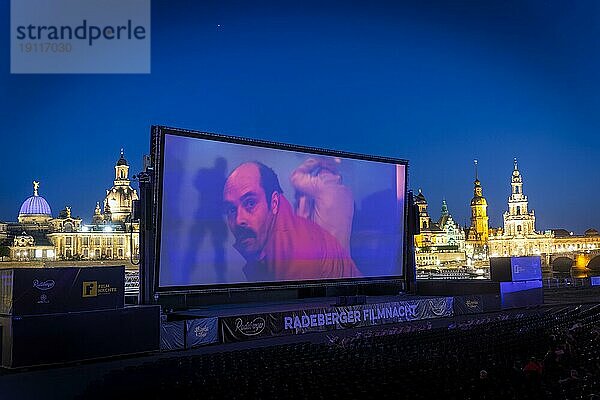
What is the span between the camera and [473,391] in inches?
412

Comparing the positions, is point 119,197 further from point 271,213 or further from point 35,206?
point 271,213

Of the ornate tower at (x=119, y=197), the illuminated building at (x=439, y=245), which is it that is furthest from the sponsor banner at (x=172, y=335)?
the illuminated building at (x=439, y=245)

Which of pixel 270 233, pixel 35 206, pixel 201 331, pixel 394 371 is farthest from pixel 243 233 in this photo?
pixel 35 206

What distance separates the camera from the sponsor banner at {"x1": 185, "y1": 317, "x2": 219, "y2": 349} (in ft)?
74.4

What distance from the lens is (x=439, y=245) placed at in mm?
189500

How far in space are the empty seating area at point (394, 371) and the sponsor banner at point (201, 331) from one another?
504 centimetres

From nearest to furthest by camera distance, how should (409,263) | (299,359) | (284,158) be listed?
(299,359)
(284,158)
(409,263)

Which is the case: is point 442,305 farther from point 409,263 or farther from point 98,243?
point 98,243

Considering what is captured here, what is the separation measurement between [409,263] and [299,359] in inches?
886

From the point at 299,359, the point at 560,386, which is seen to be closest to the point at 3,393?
the point at 299,359

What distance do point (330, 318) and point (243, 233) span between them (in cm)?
525

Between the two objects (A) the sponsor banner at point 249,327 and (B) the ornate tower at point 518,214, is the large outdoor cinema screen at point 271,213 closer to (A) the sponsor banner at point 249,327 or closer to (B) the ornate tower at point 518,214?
(A) the sponsor banner at point 249,327

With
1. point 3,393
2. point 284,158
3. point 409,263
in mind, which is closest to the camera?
point 3,393

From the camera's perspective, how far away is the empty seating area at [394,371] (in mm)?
10859
